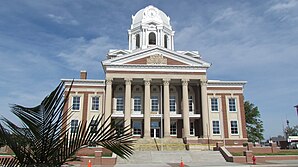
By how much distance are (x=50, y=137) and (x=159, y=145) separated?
111 ft

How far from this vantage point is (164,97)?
138 feet

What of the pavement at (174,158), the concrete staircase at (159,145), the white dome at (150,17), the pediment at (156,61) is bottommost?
the pavement at (174,158)

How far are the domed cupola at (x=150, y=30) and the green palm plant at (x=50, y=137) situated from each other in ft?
152

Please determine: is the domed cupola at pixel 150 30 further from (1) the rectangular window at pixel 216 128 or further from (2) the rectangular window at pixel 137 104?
(1) the rectangular window at pixel 216 128

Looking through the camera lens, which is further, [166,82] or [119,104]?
[119,104]

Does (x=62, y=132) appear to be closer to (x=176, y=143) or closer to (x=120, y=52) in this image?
(x=176, y=143)

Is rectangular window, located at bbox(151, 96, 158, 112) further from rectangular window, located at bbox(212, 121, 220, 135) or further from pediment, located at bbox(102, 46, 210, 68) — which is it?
rectangular window, located at bbox(212, 121, 220, 135)

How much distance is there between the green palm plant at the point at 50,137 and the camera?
4.44 metres

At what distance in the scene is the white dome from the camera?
53.2 metres

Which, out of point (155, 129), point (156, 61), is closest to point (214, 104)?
point (155, 129)

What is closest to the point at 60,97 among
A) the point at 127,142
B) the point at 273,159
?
the point at 127,142

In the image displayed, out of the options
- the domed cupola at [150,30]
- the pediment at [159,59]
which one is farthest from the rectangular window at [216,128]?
the domed cupola at [150,30]

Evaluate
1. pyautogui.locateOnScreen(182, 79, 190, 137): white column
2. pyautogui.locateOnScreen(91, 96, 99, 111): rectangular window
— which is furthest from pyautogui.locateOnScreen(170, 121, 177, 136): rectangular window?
pyautogui.locateOnScreen(91, 96, 99, 111): rectangular window

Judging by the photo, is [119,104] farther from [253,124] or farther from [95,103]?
[253,124]
